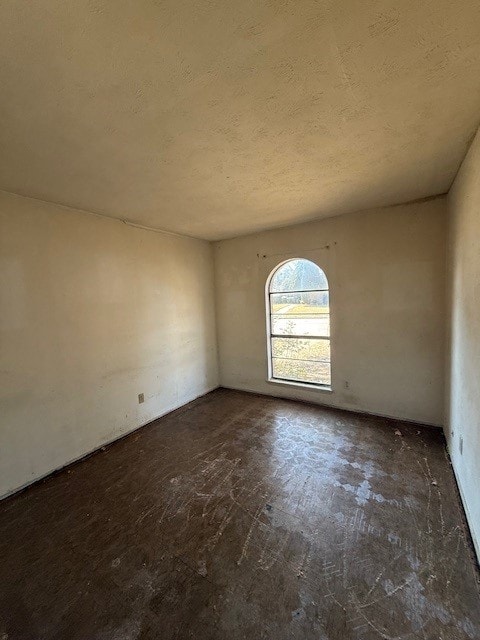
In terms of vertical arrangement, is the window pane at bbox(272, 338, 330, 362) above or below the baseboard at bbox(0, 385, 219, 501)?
above

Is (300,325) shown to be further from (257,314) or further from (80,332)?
(80,332)

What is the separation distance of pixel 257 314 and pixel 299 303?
0.71 m

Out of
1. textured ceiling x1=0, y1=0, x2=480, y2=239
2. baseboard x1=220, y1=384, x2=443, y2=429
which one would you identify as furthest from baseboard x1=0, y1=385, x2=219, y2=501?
textured ceiling x1=0, y1=0, x2=480, y2=239

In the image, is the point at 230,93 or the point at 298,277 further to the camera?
the point at 298,277

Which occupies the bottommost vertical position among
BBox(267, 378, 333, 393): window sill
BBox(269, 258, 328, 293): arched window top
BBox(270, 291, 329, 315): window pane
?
BBox(267, 378, 333, 393): window sill

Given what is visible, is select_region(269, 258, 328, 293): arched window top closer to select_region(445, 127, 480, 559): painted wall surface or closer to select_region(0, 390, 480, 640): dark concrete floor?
select_region(445, 127, 480, 559): painted wall surface

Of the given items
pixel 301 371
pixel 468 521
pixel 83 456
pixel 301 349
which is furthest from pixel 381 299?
pixel 83 456

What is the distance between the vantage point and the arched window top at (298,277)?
3.80 metres

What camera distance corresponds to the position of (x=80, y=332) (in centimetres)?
281

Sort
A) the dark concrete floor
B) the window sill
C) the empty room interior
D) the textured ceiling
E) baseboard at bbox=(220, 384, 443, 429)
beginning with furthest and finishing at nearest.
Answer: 1. the window sill
2. baseboard at bbox=(220, 384, 443, 429)
3. the dark concrete floor
4. the empty room interior
5. the textured ceiling

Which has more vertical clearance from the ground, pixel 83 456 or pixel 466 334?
pixel 466 334

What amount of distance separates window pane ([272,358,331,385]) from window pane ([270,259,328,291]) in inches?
45.3

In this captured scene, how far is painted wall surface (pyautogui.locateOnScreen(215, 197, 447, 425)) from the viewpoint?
3.00m

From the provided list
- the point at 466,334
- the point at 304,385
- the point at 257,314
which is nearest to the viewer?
the point at 466,334
